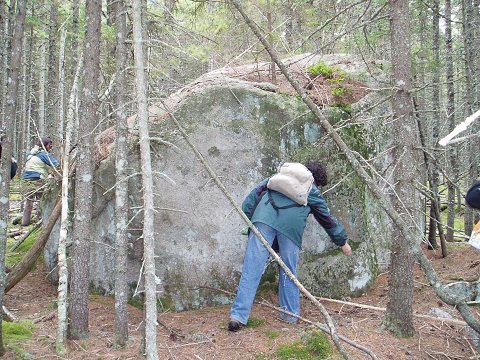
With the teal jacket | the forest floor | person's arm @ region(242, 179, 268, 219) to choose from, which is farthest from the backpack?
person's arm @ region(242, 179, 268, 219)

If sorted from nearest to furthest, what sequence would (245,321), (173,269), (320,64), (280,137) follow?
(245,321) < (173,269) < (280,137) < (320,64)

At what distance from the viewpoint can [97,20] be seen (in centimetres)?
477

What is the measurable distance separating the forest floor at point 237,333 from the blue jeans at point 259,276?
0.75 feet

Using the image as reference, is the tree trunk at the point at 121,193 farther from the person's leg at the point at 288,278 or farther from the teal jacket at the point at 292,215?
the person's leg at the point at 288,278

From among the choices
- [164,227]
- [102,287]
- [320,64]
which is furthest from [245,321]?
[320,64]

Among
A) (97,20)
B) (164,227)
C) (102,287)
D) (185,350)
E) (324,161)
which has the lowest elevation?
(185,350)

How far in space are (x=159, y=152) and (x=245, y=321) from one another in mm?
2657

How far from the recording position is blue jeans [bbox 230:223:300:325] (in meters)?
5.16

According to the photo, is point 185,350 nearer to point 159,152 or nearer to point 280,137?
point 159,152

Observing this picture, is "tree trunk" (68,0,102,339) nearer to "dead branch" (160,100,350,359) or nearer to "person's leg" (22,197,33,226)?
"dead branch" (160,100,350,359)

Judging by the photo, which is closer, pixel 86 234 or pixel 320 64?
pixel 86 234

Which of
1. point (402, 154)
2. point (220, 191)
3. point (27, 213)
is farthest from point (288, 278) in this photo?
point (27, 213)

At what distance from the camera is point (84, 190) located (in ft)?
15.8

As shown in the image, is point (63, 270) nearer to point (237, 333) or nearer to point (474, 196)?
point (237, 333)
